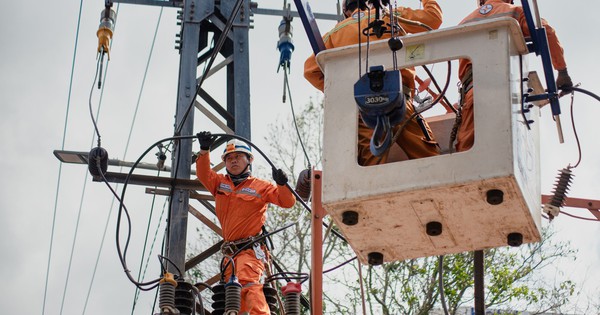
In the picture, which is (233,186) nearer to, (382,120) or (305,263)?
(382,120)

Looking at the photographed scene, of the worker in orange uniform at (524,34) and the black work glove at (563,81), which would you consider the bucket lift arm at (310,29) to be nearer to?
the worker in orange uniform at (524,34)

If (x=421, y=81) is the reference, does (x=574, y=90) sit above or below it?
below

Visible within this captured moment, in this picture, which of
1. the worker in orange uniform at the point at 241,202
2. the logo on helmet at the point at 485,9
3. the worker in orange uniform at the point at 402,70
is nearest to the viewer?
the worker in orange uniform at the point at 402,70

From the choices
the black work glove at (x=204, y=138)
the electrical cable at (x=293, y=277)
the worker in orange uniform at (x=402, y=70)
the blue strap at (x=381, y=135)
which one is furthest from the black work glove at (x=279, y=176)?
the blue strap at (x=381, y=135)

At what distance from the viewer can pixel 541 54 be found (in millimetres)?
7598

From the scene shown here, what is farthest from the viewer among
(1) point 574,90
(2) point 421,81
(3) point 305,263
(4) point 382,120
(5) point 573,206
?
(3) point 305,263

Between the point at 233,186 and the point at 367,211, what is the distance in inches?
133

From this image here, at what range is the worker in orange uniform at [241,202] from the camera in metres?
10.2

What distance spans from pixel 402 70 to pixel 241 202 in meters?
2.78

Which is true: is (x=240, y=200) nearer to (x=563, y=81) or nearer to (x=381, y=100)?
(x=563, y=81)

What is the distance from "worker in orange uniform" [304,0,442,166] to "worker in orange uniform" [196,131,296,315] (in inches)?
72.9

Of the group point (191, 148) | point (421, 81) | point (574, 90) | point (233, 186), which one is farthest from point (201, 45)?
point (574, 90)

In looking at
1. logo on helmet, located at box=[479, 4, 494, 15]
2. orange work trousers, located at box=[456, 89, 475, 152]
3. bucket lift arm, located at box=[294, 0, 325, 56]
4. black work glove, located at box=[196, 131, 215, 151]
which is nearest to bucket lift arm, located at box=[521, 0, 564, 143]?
orange work trousers, located at box=[456, 89, 475, 152]

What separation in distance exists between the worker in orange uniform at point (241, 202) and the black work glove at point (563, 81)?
2619 mm
